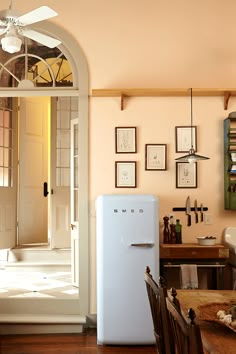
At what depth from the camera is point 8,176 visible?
7105 millimetres

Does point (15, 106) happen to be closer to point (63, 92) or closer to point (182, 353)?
point (63, 92)

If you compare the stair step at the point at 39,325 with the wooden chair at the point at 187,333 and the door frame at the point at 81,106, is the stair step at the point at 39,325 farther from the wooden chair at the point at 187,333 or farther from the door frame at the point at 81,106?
the wooden chair at the point at 187,333

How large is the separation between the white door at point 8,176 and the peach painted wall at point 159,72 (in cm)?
251

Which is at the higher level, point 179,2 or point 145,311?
point 179,2

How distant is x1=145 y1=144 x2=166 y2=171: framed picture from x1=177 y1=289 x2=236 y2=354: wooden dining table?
2173 millimetres

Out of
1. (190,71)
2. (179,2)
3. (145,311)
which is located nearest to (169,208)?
(145,311)

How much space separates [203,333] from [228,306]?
1.49 ft

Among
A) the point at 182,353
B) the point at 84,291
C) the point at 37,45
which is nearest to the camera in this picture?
the point at 182,353

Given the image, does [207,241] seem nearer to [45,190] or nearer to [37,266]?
[37,266]

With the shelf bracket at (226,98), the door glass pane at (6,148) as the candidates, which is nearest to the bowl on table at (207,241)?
the shelf bracket at (226,98)

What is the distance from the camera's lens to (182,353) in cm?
145

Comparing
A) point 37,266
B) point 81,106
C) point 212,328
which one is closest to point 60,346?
point 81,106

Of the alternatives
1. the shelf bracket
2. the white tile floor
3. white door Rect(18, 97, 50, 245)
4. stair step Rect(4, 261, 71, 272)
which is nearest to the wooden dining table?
the white tile floor

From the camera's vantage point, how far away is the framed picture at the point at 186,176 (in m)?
4.75
